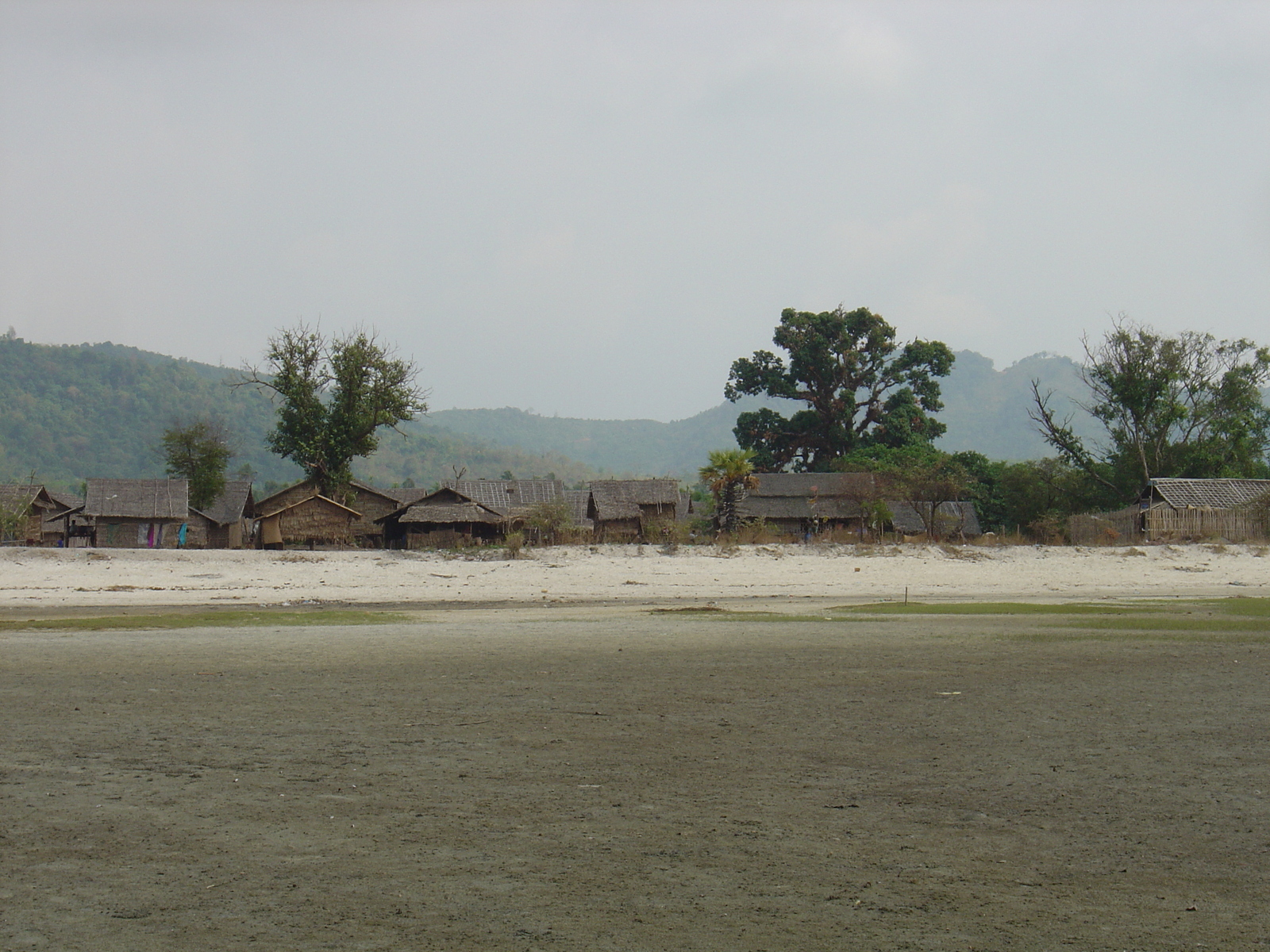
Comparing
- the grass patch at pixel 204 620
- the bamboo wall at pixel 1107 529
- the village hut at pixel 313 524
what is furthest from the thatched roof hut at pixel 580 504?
the grass patch at pixel 204 620

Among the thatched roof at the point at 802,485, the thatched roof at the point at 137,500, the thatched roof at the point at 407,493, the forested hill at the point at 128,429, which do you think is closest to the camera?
the thatched roof at the point at 137,500

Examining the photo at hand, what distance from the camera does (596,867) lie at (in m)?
5.64

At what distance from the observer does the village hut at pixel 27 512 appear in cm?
4819

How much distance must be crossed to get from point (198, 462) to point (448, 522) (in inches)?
→ 787

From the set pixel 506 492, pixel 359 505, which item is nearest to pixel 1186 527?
pixel 506 492

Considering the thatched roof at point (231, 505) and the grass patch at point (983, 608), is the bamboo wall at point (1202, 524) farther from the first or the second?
the thatched roof at point (231, 505)

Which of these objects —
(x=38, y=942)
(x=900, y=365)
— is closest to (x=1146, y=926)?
(x=38, y=942)

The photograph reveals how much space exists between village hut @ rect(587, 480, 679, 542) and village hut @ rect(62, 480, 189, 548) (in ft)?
64.7

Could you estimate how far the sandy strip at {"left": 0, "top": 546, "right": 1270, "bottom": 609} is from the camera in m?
25.9

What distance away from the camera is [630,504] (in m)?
56.7

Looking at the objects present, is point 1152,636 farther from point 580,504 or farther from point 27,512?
point 27,512

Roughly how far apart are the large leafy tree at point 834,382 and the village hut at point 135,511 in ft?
123

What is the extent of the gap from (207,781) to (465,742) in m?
2.06

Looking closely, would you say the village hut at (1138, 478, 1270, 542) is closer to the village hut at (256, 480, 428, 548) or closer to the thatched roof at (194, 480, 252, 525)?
the village hut at (256, 480, 428, 548)
